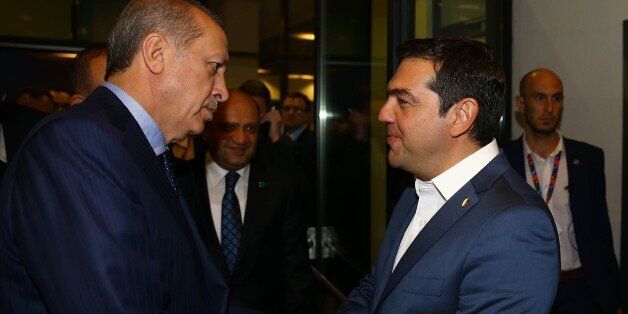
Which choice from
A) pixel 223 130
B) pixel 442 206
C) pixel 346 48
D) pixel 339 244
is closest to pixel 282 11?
pixel 346 48

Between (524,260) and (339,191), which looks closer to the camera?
(524,260)

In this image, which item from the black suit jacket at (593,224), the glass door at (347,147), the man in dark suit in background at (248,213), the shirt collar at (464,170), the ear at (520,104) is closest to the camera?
the shirt collar at (464,170)

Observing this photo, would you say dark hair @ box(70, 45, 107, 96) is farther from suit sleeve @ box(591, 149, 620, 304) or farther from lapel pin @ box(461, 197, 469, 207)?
suit sleeve @ box(591, 149, 620, 304)

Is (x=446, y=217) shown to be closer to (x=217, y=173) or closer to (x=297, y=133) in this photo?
(x=217, y=173)

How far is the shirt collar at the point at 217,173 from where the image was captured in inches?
110

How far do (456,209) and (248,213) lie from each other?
1368 mm

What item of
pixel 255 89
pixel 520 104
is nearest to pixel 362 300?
pixel 520 104

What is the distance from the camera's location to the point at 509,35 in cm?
390

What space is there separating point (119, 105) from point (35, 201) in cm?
31

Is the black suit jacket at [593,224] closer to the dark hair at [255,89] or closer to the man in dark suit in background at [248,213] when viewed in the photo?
the man in dark suit in background at [248,213]

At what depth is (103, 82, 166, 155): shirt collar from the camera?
132 centimetres

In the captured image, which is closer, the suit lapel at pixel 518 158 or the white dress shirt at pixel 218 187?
the white dress shirt at pixel 218 187

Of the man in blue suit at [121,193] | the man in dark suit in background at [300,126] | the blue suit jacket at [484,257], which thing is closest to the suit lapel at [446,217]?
the blue suit jacket at [484,257]

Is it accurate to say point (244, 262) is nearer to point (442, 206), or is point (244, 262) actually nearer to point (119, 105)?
point (442, 206)
